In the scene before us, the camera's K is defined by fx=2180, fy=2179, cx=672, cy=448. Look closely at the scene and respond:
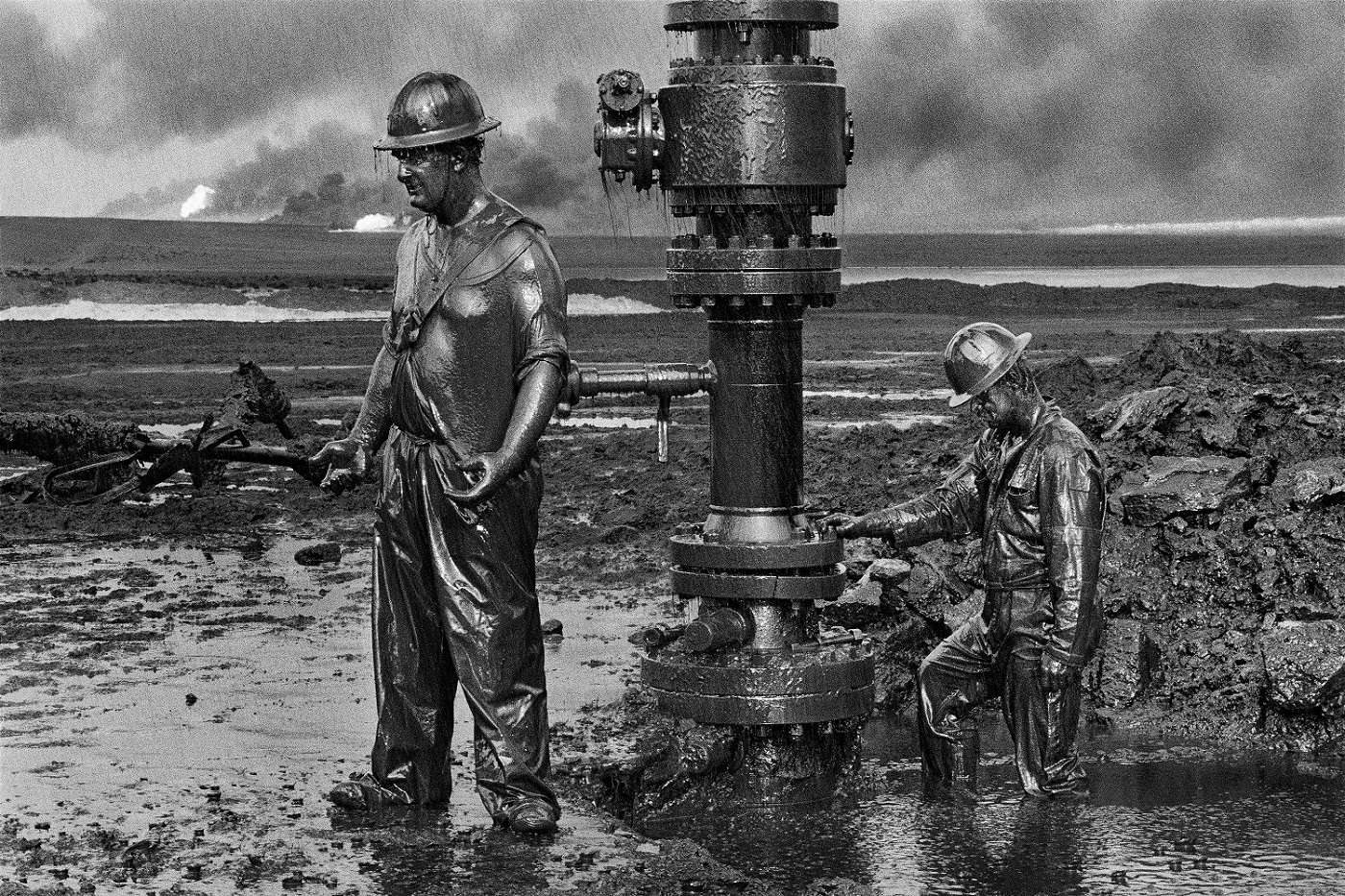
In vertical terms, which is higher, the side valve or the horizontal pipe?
the side valve

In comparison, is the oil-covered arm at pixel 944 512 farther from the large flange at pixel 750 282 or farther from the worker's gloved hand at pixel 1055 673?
the large flange at pixel 750 282

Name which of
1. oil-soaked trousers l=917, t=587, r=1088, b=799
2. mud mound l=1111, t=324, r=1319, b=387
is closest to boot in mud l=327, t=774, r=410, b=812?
oil-soaked trousers l=917, t=587, r=1088, b=799

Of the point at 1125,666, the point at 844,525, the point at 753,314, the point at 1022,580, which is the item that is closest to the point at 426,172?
the point at 753,314

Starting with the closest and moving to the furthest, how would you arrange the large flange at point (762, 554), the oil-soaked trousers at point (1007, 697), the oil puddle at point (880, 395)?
the oil-soaked trousers at point (1007, 697)
the large flange at point (762, 554)
the oil puddle at point (880, 395)

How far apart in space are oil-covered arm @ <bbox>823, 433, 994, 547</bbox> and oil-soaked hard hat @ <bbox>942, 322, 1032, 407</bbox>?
345 millimetres

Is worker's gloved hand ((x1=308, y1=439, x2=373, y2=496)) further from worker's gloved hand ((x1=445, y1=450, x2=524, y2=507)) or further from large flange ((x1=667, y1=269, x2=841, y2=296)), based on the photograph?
large flange ((x1=667, y1=269, x2=841, y2=296))

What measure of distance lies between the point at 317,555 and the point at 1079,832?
626 centimetres

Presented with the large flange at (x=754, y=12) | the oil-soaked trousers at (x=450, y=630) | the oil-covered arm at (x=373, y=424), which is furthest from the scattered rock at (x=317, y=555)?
the large flange at (x=754, y=12)

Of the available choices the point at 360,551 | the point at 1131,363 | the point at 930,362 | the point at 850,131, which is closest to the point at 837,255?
the point at 850,131

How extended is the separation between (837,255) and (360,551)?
5.77 metres

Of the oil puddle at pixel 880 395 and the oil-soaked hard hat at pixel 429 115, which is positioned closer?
the oil-soaked hard hat at pixel 429 115

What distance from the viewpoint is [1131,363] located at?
14.0 metres

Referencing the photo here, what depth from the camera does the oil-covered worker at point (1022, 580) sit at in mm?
6770

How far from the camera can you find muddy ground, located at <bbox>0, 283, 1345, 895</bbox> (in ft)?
19.9
